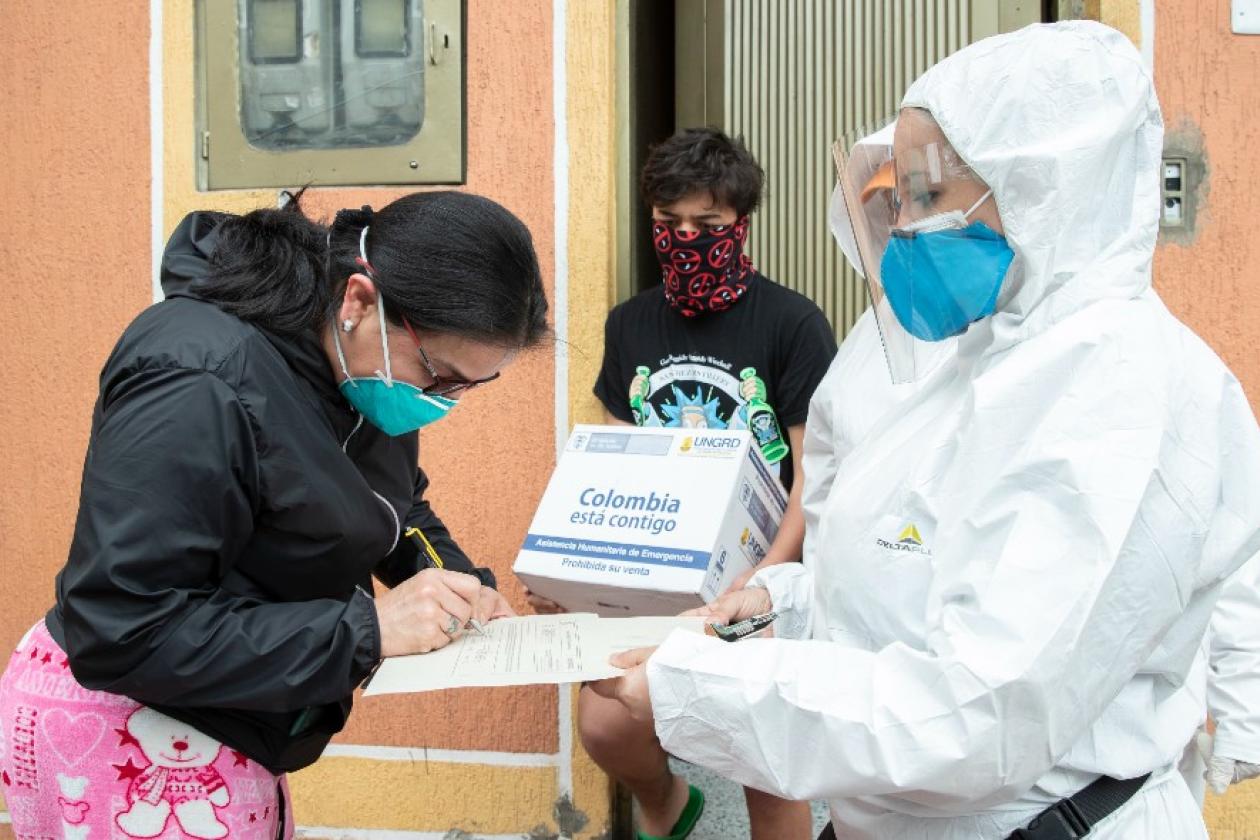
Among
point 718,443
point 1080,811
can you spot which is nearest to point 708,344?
point 718,443

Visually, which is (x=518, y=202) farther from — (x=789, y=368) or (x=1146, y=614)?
(x=1146, y=614)

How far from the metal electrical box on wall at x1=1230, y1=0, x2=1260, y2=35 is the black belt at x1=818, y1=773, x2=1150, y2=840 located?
101 inches

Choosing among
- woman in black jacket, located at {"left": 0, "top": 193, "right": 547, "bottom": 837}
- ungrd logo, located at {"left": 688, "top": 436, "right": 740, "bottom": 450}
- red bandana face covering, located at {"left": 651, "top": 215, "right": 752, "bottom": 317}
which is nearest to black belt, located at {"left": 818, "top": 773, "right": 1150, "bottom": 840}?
woman in black jacket, located at {"left": 0, "top": 193, "right": 547, "bottom": 837}

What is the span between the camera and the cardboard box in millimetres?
2643

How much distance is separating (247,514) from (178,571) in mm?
120

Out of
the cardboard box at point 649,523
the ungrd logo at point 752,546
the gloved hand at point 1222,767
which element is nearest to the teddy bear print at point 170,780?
the cardboard box at point 649,523

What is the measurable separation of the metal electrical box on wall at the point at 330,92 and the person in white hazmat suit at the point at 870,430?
5.25 ft

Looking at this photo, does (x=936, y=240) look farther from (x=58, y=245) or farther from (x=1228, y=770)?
(x=58, y=245)

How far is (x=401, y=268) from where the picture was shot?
1860mm

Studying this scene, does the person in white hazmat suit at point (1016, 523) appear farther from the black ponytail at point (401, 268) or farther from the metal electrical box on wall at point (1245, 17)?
the metal electrical box on wall at point (1245, 17)

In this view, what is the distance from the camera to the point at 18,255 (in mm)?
3846

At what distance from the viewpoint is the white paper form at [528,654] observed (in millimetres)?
1702

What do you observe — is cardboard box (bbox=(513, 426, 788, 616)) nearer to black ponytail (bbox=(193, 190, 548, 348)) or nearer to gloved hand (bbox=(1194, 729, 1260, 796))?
black ponytail (bbox=(193, 190, 548, 348))

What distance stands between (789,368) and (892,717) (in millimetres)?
1791
